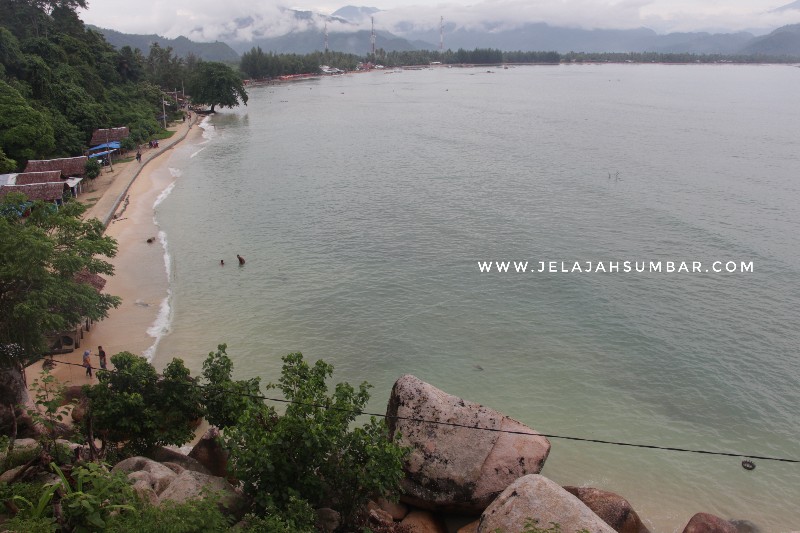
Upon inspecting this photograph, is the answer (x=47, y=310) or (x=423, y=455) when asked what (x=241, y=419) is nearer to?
(x=423, y=455)

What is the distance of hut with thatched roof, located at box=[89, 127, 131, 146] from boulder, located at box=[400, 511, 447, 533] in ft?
176

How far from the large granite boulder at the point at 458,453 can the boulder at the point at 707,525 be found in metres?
3.93

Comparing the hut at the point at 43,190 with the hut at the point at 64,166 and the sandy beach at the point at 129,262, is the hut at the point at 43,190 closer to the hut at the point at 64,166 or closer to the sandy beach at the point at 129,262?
the sandy beach at the point at 129,262

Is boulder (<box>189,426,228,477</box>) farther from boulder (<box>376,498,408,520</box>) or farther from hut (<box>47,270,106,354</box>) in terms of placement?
hut (<box>47,270,106,354</box>)

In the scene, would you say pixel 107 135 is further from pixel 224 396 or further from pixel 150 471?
pixel 150 471

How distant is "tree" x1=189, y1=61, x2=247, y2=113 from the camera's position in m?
91.6

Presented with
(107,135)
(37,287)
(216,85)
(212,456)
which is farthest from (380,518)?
(216,85)

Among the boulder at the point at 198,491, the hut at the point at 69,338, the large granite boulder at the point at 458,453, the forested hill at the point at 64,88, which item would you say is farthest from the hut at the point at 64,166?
the large granite boulder at the point at 458,453

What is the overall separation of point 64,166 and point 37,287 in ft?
105

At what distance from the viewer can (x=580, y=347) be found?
24516mm

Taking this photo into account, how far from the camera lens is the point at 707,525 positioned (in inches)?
565

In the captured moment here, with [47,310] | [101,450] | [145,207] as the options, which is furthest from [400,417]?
[145,207]

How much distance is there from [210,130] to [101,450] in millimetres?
75371

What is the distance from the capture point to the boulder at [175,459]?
14.7 m
